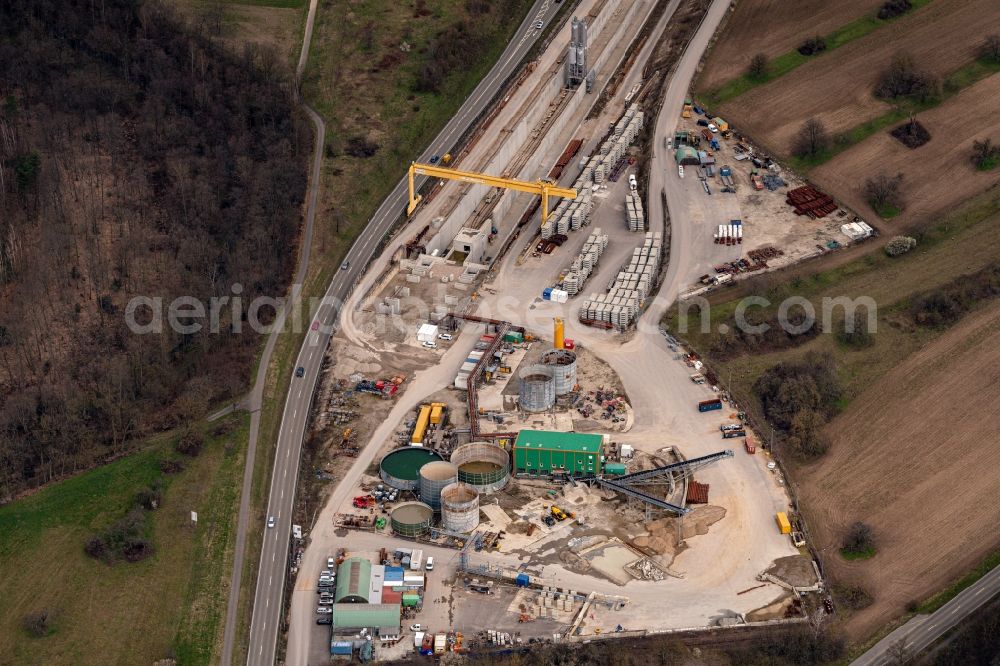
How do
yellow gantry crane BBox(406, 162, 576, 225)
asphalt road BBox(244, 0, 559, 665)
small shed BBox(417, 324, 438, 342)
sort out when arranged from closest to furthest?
asphalt road BBox(244, 0, 559, 665)
small shed BBox(417, 324, 438, 342)
yellow gantry crane BBox(406, 162, 576, 225)

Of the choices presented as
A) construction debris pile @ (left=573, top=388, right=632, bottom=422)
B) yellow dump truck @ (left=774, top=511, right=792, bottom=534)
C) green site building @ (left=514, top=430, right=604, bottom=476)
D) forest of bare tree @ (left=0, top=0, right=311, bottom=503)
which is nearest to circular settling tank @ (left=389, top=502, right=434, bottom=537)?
green site building @ (left=514, top=430, right=604, bottom=476)

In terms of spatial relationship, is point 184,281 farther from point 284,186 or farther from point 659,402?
point 659,402

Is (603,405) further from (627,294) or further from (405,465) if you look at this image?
(405,465)

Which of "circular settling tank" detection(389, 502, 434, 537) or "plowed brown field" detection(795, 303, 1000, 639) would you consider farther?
"circular settling tank" detection(389, 502, 434, 537)

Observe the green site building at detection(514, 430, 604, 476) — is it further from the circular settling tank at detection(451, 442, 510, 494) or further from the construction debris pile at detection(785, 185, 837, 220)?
the construction debris pile at detection(785, 185, 837, 220)

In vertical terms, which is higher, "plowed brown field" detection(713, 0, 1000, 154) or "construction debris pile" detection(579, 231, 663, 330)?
"plowed brown field" detection(713, 0, 1000, 154)

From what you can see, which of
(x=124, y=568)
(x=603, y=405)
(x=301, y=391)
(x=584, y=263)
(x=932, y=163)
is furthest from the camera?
(x=932, y=163)

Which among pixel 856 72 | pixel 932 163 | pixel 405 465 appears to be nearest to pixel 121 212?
pixel 405 465
